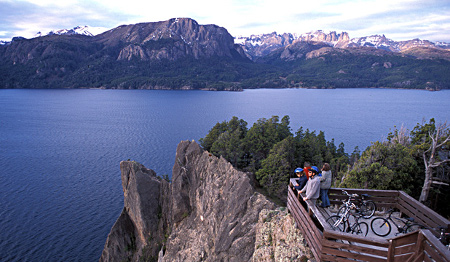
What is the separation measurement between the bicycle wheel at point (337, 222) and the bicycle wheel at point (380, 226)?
4.16 feet

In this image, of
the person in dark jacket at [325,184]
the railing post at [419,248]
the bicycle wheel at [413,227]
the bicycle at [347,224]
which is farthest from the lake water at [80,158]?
the railing post at [419,248]

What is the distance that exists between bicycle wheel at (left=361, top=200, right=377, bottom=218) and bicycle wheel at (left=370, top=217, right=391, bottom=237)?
775 millimetres

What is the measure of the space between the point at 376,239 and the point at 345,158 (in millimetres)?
39152

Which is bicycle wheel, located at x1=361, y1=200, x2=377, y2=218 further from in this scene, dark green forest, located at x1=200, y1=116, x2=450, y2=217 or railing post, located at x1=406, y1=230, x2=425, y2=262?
dark green forest, located at x1=200, y1=116, x2=450, y2=217

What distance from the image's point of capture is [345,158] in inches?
1809

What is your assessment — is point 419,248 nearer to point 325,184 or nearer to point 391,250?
point 391,250

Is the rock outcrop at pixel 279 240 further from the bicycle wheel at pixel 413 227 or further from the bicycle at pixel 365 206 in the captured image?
the bicycle wheel at pixel 413 227

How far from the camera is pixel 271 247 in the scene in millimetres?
16656

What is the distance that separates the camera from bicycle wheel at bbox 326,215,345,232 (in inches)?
494

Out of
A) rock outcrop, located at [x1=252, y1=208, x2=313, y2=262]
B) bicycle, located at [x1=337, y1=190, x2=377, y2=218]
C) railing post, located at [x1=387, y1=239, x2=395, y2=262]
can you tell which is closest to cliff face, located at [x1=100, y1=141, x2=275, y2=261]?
rock outcrop, located at [x1=252, y1=208, x2=313, y2=262]

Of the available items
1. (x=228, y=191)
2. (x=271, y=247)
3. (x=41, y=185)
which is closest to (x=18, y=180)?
(x=41, y=185)

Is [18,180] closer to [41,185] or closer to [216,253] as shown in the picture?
[41,185]

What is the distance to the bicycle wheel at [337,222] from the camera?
12539 millimetres

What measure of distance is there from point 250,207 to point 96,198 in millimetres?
38269
